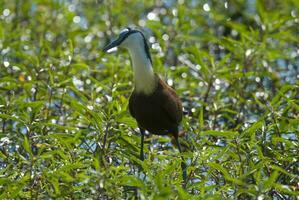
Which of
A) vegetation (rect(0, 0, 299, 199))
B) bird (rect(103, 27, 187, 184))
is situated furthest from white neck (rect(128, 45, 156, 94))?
vegetation (rect(0, 0, 299, 199))

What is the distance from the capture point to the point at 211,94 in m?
9.32

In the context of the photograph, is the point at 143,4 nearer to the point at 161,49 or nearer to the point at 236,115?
the point at 161,49

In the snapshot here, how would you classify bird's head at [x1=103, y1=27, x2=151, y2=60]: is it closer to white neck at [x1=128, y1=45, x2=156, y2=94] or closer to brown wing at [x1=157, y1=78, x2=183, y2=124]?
white neck at [x1=128, y1=45, x2=156, y2=94]

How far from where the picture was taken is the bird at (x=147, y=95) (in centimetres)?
Result: 757

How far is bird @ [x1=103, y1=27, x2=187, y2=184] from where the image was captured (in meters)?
7.57

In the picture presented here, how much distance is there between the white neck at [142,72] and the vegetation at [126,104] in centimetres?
23

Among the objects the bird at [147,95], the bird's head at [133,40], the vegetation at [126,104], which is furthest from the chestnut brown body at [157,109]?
the bird's head at [133,40]

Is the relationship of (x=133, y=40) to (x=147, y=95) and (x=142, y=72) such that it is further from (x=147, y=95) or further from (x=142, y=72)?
(x=147, y=95)

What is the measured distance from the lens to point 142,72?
758cm

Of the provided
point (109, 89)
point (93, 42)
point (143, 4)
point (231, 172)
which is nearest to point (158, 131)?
point (109, 89)

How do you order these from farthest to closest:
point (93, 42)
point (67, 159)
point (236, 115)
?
1. point (93, 42)
2. point (236, 115)
3. point (67, 159)

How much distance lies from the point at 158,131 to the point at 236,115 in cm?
143

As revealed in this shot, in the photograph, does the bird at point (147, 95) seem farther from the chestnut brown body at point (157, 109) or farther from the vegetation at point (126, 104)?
the vegetation at point (126, 104)

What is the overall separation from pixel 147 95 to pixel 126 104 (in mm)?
185
